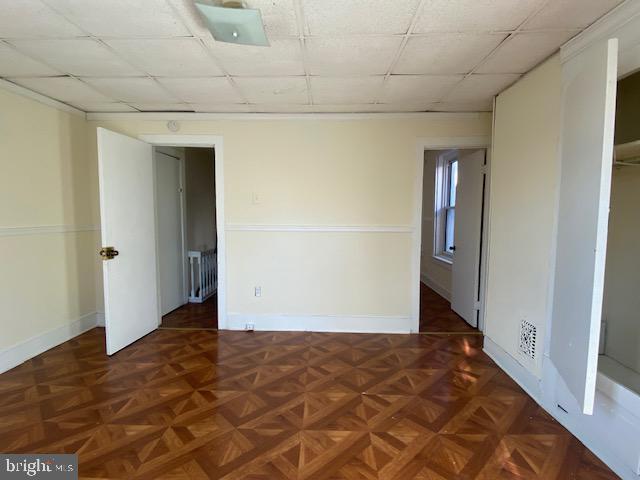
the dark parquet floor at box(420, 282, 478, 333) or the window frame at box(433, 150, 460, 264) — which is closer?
the dark parquet floor at box(420, 282, 478, 333)

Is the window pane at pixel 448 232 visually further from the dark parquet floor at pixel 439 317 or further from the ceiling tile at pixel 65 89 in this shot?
the ceiling tile at pixel 65 89

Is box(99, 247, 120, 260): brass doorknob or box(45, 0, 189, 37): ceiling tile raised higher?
box(45, 0, 189, 37): ceiling tile

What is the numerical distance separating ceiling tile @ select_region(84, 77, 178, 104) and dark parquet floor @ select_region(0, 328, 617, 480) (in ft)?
7.60

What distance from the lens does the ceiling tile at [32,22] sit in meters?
1.56

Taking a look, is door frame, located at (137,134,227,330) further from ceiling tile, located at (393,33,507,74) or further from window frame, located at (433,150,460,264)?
window frame, located at (433,150,460,264)

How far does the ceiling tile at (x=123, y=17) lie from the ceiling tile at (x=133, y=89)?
0.67 metres

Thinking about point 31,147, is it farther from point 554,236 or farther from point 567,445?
point 567,445

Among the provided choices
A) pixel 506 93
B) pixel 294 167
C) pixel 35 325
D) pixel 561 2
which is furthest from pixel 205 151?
pixel 561 2

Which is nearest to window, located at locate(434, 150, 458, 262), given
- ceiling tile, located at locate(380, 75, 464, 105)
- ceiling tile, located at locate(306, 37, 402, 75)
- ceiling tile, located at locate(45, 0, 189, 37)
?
ceiling tile, located at locate(380, 75, 464, 105)

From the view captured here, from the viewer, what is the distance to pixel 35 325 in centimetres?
271

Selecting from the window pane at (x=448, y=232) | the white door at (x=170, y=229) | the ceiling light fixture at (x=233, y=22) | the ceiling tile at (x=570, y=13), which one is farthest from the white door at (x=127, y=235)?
the window pane at (x=448, y=232)

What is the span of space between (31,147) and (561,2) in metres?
3.87

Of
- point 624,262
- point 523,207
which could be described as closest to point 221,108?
point 523,207

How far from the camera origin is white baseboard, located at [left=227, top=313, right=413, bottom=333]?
3.34 meters
